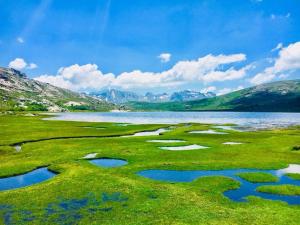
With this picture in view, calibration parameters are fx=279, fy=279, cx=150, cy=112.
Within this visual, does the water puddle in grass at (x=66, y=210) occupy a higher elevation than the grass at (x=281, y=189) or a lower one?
higher

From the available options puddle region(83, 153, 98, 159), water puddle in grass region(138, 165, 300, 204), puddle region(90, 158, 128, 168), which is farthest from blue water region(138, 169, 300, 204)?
puddle region(83, 153, 98, 159)

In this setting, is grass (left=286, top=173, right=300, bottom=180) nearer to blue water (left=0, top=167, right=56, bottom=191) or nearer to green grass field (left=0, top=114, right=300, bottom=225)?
green grass field (left=0, top=114, right=300, bottom=225)

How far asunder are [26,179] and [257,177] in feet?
115

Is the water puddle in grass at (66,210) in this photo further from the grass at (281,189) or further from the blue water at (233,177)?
the grass at (281,189)

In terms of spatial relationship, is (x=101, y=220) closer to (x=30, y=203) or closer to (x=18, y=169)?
(x=30, y=203)

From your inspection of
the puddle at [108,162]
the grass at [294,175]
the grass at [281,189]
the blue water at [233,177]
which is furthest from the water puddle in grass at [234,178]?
the puddle at [108,162]

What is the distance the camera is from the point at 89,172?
44344 millimetres

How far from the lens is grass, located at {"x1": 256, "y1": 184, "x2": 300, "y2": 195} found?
35.4 metres

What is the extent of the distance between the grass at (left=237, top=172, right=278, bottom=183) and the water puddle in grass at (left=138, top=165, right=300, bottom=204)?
80 cm

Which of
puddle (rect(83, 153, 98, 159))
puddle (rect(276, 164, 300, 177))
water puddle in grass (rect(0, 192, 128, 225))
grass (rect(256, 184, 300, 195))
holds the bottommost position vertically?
puddle (rect(276, 164, 300, 177))

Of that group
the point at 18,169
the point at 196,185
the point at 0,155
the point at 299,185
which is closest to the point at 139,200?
the point at 196,185

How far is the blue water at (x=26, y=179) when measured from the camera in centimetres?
3941

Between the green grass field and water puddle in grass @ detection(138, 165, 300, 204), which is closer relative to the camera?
the green grass field

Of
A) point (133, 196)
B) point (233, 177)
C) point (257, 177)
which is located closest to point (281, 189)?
point (257, 177)
